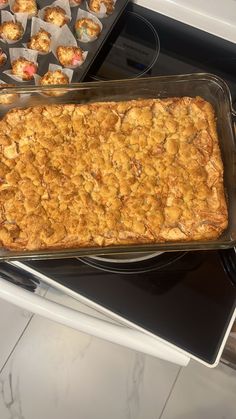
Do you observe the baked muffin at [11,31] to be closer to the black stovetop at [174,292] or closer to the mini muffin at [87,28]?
the mini muffin at [87,28]

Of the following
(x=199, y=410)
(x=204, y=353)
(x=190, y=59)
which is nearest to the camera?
(x=204, y=353)

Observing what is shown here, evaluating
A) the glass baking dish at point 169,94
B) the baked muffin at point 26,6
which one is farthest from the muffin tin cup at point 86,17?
the glass baking dish at point 169,94

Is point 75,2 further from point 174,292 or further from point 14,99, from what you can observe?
point 174,292

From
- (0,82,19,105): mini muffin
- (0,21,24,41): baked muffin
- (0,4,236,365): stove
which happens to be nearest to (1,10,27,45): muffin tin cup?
(0,21,24,41): baked muffin

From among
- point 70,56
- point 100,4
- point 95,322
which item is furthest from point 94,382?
point 100,4

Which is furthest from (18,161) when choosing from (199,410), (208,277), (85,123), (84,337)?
(199,410)

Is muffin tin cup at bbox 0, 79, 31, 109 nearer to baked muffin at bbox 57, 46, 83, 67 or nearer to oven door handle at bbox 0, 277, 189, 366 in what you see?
baked muffin at bbox 57, 46, 83, 67

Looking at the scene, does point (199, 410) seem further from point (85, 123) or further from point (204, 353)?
point (85, 123)
